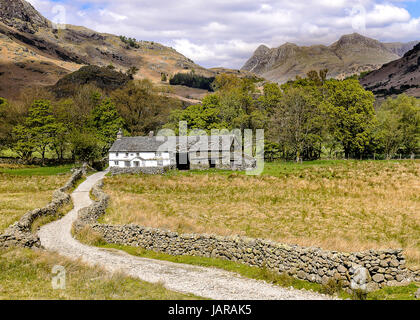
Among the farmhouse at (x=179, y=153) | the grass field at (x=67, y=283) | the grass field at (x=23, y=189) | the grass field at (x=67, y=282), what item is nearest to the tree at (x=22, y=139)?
the grass field at (x=23, y=189)

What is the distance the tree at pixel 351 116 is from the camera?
55.7 metres

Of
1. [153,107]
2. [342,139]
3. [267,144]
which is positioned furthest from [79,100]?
[342,139]

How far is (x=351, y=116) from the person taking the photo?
5591 cm

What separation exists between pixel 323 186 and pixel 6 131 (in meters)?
66.1

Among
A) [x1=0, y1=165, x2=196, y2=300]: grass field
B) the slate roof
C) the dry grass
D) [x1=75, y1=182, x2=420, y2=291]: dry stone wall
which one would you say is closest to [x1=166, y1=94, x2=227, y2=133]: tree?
the slate roof

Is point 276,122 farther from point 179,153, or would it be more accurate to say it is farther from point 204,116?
point 179,153

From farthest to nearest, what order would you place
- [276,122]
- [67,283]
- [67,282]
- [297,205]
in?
[276,122] < [297,205] < [67,282] < [67,283]

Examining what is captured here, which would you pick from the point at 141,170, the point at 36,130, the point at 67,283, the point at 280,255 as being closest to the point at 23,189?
the point at 141,170

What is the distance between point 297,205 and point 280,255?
49.4 feet

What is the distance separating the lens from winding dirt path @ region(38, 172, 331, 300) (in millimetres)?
12203

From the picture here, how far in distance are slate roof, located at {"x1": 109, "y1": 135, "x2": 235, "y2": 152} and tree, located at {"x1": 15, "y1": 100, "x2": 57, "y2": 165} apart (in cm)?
1682

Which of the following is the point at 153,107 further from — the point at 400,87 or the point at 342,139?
the point at 400,87

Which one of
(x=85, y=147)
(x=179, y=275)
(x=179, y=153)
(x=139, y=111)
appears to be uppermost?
(x=139, y=111)
